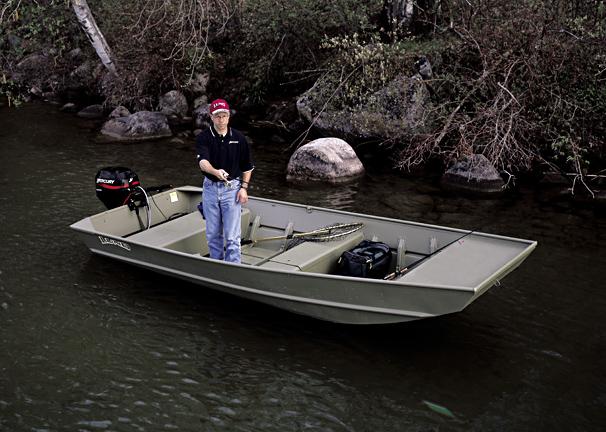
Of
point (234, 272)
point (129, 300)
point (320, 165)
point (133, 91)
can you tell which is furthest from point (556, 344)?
point (133, 91)

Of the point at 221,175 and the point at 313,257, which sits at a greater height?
the point at 221,175

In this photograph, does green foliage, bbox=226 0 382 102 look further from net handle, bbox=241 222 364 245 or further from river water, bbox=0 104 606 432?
river water, bbox=0 104 606 432

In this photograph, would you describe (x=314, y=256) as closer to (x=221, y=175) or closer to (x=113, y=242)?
(x=221, y=175)

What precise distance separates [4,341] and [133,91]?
12.4 m

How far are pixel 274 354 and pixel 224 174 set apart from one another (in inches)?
82.1

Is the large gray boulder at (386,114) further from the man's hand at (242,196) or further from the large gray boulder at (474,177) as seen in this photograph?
the man's hand at (242,196)

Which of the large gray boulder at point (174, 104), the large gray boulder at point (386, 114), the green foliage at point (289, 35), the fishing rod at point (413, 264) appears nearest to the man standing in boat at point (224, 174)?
the fishing rod at point (413, 264)

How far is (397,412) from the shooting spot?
626 cm

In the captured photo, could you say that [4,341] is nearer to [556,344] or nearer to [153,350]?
[153,350]

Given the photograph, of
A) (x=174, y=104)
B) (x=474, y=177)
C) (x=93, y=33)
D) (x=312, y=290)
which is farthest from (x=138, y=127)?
(x=312, y=290)

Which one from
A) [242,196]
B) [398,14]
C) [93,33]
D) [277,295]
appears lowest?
[277,295]

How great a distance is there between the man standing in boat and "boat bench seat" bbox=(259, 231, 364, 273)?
563 millimetres

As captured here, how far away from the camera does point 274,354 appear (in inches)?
285

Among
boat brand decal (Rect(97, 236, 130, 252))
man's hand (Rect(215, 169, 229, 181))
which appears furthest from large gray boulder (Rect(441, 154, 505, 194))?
boat brand decal (Rect(97, 236, 130, 252))
